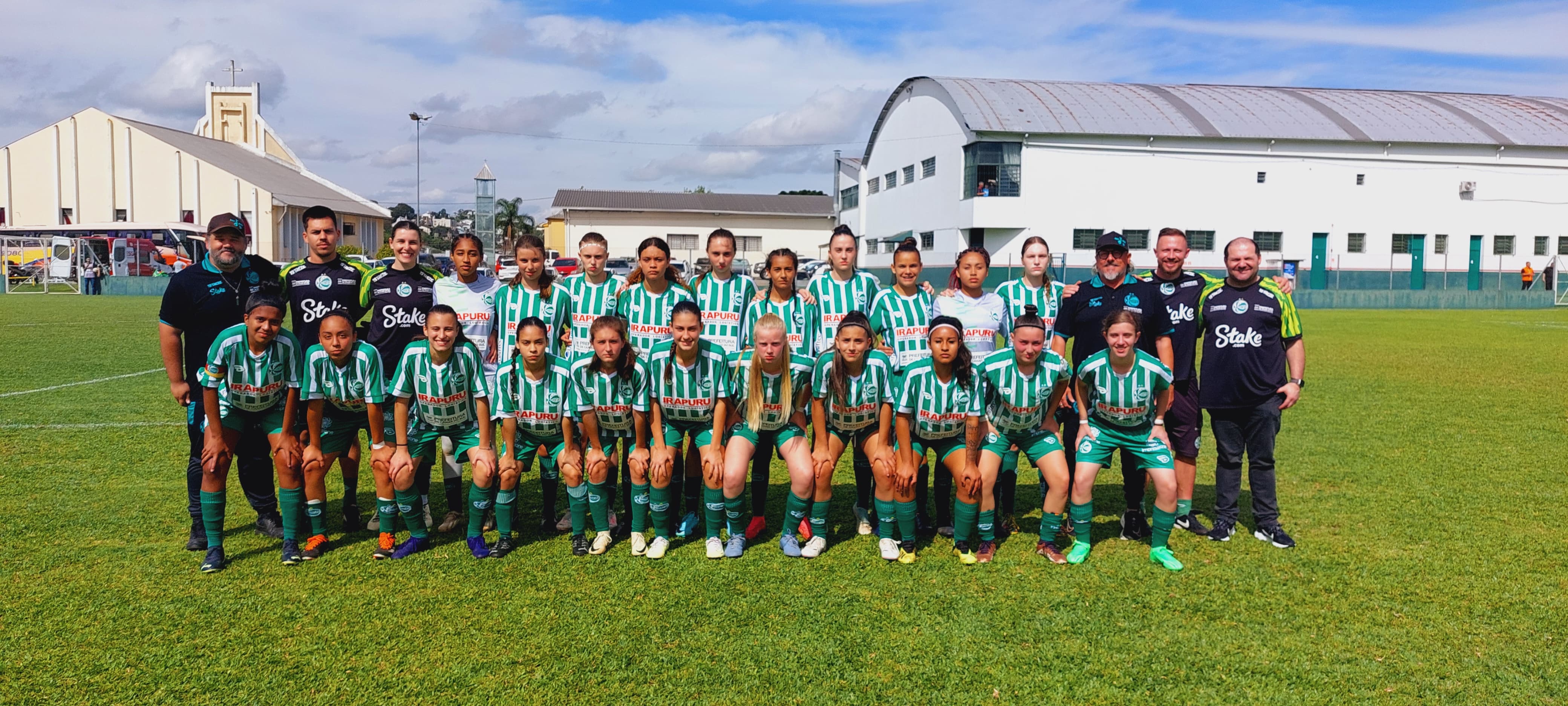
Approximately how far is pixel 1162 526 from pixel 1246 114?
1390 inches

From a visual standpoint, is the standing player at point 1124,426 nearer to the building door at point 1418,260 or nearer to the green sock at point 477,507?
the green sock at point 477,507

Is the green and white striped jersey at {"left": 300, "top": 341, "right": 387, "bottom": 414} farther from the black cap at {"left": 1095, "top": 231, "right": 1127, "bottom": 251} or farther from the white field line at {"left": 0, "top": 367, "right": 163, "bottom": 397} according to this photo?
the white field line at {"left": 0, "top": 367, "right": 163, "bottom": 397}

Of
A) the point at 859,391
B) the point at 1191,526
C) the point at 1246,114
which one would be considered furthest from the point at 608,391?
the point at 1246,114

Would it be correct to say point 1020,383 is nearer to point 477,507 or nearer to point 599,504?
point 599,504

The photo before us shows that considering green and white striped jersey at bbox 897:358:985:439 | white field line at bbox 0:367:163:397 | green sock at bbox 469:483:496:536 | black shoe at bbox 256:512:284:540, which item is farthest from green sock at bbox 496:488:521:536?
white field line at bbox 0:367:163:397

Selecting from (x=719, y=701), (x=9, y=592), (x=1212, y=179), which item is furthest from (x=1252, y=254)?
(x=1212, y=179)

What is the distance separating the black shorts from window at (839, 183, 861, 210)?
133 feet

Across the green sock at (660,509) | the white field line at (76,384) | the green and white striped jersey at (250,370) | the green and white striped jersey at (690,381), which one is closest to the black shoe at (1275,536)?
the green and white striped jersey at (690,381)

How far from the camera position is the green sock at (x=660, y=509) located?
4699mm

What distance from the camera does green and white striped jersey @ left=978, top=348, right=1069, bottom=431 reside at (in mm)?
4668

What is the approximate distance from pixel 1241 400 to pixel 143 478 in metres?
6.74

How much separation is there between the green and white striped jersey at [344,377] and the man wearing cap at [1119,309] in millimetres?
3534

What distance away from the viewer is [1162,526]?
467cm

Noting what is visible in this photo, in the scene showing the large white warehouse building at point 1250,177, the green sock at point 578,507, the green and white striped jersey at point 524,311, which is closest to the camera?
the green sock at point 578,507
